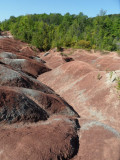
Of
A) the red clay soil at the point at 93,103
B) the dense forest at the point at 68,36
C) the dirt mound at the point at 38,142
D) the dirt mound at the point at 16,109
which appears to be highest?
the dense forest at the point at 68,36

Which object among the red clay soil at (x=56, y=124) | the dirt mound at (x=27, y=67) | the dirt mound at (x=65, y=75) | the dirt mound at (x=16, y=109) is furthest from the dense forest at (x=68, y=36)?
the dirt mound at (x=16, y=109)

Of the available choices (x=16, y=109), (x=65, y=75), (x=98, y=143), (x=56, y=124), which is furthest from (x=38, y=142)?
(x=65, y=75)

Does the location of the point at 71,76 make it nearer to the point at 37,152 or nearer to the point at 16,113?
the point at 16,113

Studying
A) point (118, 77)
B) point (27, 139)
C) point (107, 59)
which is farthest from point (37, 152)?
point (107, 59)

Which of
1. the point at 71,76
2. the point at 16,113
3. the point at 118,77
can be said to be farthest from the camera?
the point at 71,76

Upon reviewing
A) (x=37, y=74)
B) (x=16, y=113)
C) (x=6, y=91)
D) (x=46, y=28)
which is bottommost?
(x=37, y=74)

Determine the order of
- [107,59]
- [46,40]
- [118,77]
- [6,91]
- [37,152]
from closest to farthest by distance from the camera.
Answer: [37,152]
[6,91]
[118,77]
[107,59]
[46,40]

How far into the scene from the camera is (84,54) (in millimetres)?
29750

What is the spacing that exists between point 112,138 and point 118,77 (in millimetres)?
5873

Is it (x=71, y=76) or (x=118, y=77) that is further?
(x=71, y=76)

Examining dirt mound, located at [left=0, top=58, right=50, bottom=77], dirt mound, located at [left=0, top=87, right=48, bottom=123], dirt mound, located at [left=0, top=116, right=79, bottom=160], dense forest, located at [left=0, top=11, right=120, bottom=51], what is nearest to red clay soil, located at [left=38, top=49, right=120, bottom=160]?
dirt mound, located at [left=0, top=116, right=79, bottom=160]

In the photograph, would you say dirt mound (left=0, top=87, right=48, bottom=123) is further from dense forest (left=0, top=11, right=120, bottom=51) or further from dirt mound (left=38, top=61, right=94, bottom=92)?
dense forest (left=0, top=11, right=120, bottom=51)

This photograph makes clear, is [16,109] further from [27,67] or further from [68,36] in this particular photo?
[68,36]

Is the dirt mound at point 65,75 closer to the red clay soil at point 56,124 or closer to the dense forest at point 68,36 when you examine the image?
the red clay soil at point 56,124
